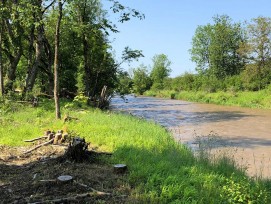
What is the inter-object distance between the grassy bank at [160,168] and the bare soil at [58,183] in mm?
366

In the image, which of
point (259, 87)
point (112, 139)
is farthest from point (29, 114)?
point (259, 87)

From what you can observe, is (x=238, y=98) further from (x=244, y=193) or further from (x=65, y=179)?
(x=65, y=179)

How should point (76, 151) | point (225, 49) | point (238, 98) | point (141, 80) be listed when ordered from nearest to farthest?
point (76, 151), point (238, 98), point (225, 49), point (141, 80)

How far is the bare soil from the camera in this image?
19.3 feet

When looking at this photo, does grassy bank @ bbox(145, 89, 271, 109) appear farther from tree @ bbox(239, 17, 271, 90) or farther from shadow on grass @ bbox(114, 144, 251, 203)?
shadow on grass @ bbox(114, 144, 251, 203)

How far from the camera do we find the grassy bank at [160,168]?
20.2 ft

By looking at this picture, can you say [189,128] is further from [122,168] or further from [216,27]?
[216,27]

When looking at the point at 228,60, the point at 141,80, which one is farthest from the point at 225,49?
the point at 141,80

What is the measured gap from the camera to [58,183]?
6402 millimetres

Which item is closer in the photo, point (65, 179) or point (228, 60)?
point (65, 179)

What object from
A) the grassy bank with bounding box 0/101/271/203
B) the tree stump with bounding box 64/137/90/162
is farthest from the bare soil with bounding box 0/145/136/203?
the grassy bank with bounding box 0/101/271/203

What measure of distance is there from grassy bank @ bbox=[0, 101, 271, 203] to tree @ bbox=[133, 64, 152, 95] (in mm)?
73073

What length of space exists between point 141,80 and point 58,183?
286 feet

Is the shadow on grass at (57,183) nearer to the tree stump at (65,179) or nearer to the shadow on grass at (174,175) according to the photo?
the tree stump at (65,179)
